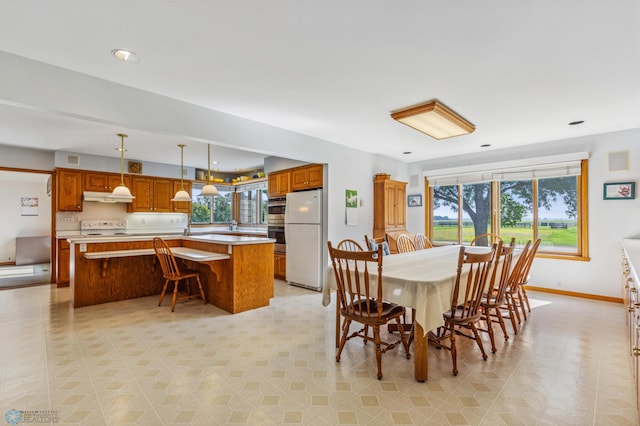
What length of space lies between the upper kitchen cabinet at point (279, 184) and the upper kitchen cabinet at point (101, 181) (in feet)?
9.97

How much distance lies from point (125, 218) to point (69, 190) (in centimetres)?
109

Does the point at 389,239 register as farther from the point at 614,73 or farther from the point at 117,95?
the point at 117,95

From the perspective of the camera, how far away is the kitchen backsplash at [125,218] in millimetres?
5838

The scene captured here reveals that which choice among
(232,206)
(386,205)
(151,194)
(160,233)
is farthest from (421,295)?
(232,206)

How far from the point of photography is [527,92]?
116 inches

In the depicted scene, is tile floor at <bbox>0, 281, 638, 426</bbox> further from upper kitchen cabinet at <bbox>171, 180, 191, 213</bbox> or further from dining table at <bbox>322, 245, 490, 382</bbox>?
upper kitchen cabinet at <bbox>171, 180, 191, 213</bbox>

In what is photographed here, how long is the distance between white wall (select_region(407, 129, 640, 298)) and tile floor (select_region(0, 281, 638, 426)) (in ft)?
3.52

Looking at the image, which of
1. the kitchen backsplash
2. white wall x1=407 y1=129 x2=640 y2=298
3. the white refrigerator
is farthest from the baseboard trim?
the kitchen backsplash

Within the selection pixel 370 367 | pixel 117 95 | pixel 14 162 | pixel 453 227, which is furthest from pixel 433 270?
pixel 14 162

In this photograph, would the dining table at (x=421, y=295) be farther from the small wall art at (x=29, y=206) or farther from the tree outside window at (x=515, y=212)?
the small wall art at (x=29, y=206)

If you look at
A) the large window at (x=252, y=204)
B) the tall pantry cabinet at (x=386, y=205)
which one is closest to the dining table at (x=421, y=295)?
the tall pantry cabinet at (x=386, y=205)

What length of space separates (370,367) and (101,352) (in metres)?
2.32

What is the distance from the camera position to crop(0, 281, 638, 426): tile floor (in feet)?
6.04

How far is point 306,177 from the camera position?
5.20m
